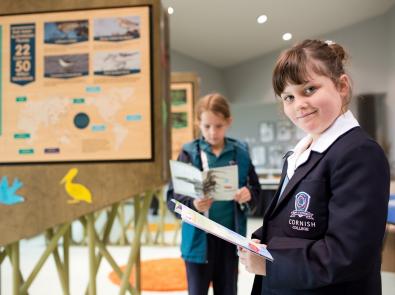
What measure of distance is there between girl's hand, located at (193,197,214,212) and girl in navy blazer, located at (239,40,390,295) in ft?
1.92

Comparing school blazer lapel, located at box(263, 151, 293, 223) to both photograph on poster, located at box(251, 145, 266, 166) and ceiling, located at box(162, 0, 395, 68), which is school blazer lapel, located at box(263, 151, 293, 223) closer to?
ceiling, located at box(162, 0, 395, 68)

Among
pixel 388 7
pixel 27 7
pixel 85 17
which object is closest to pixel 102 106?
pixel 85 17

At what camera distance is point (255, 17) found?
4.07m

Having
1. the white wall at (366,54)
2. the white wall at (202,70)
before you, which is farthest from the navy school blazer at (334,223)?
the white wall at (202,70)

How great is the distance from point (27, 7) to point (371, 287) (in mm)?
1666

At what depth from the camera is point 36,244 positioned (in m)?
4.57

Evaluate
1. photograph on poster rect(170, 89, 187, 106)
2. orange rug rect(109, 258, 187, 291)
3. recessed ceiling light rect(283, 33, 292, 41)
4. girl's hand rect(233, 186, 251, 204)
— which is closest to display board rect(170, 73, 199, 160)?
photograph on poster rect(170, 89, 187, 106)

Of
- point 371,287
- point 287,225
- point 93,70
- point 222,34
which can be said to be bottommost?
point 371,287

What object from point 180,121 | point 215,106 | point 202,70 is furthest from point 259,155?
point 215,106

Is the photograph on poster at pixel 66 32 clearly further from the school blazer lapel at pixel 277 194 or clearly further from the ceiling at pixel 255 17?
the ceiling at pixel 255 17

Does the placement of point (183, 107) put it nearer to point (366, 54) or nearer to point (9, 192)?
point (366, 54)

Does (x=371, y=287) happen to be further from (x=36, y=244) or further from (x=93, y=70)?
(x=36, y=244)

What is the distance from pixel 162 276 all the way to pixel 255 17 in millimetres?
2701

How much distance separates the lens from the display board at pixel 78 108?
162 centimetres
